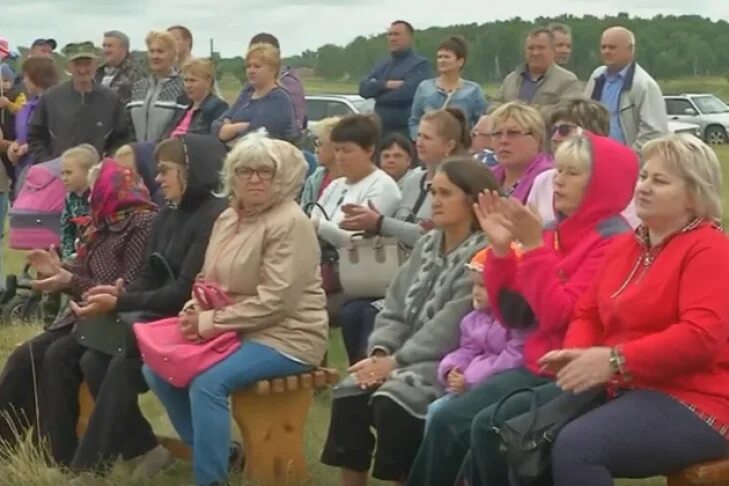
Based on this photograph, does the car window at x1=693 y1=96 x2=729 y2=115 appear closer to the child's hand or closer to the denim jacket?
the denim jacket

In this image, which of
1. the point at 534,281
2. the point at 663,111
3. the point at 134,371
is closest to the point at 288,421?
the point at 134,371

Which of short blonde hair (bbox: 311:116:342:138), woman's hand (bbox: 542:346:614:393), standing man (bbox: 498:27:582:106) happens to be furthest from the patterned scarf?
standing man (bbox: 498:27:582:106)

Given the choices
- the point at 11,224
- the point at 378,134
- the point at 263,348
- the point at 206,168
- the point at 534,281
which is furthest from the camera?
the point at 11,224

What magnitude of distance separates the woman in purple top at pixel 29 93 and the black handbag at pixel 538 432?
7227 mm

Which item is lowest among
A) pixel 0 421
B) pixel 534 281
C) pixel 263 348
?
pixel 0 421

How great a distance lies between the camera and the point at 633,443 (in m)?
4.25

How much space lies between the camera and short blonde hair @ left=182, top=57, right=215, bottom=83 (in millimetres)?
9336

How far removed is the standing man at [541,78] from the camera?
910 centimetres

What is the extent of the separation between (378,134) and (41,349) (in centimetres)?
214

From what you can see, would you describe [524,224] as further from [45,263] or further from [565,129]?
[45,263]

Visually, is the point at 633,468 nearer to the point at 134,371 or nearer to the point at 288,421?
the point at 288,421

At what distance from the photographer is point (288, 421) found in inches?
231

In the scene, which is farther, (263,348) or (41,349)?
(41,349)

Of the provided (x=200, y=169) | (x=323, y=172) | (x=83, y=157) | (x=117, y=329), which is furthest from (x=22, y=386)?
(x=323, y=172)
